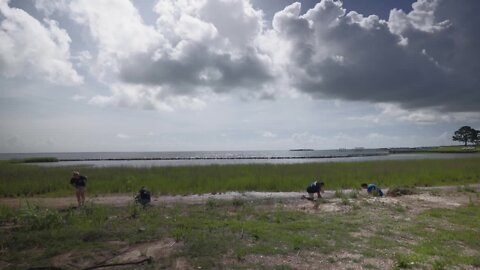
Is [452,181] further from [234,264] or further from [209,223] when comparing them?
[234,264]

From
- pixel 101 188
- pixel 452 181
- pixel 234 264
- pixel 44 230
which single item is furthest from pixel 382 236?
pixel 452 181

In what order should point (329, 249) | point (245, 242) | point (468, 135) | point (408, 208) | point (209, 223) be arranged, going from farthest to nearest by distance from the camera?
point (468, 135), point (408, 208), point (209, 223), point (245, 242), point (329, 249)

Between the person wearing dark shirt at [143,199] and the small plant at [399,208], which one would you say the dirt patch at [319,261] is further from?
the person wearing dark shirt at [143,199]

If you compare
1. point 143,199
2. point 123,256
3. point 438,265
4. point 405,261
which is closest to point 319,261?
point 405,261

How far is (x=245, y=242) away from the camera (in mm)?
10500

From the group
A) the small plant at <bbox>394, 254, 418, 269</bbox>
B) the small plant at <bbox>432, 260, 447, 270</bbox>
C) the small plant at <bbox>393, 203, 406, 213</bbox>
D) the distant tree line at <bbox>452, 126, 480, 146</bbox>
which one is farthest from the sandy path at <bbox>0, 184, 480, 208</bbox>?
the distant tree line at <bbox>452, 126, 480, 146</bbox>

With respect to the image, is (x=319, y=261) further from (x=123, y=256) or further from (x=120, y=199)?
(x=120, y=199)

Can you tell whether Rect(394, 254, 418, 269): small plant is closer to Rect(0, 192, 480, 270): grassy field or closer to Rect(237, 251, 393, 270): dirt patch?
Rect(0, 192, 480, 270): grassy field

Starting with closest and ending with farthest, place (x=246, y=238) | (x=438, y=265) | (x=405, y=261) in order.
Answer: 1. (x=438, y=265)
2. (x=405, y=261)
3. (x=246, y=238)

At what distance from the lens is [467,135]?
136 metres

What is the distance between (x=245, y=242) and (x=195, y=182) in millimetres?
18537

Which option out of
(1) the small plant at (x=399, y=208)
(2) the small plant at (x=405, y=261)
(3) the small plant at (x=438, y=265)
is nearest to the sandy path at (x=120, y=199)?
(1) the small plant at (x=399, y=208)

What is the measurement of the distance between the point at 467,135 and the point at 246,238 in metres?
156

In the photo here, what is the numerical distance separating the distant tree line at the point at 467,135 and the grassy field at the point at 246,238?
143948mm
